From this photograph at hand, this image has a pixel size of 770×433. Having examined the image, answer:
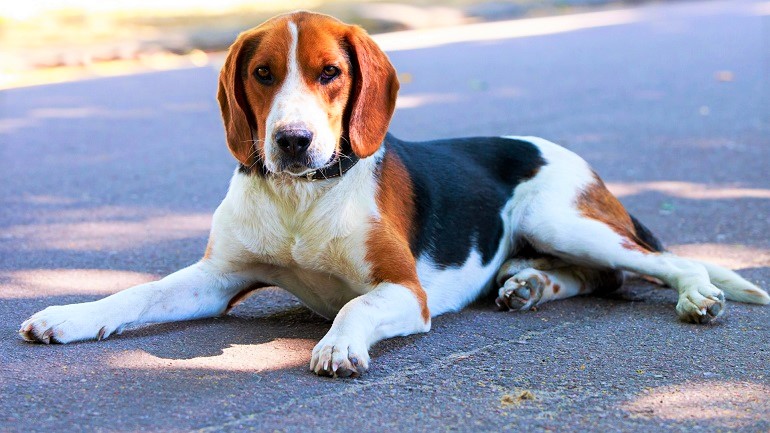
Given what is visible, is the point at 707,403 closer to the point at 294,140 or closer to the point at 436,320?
the point at 436,320

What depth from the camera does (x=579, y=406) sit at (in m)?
3.75

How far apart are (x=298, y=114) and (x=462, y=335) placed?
1256 mm

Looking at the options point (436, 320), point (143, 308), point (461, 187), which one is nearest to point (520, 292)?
point (436, 320)

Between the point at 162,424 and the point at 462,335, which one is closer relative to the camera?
the point at 162,424

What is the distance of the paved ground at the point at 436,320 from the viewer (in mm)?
3682

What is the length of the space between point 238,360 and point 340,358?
0.46 meters

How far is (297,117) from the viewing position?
419 cm

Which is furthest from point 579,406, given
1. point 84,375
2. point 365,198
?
point 84,375

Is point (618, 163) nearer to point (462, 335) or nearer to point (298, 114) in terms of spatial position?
point (462, 335)

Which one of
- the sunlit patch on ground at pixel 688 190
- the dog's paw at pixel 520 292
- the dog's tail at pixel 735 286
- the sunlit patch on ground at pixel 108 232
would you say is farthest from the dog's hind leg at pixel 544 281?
the sunlit patch on ground at pixel 688 190

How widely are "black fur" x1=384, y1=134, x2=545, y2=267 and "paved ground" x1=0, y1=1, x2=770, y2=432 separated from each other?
35 cm

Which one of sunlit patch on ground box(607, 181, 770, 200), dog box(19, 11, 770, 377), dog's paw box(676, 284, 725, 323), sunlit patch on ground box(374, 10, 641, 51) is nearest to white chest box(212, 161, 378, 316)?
dog box(19, 11, 770, 377)

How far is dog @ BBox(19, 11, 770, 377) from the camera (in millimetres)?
4336

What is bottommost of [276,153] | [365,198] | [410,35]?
[410,35]
